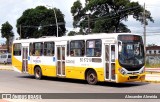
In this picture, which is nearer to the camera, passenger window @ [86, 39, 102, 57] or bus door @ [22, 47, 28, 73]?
passenger window @ [86, 39, 102, 57]

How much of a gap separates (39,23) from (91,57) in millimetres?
66524

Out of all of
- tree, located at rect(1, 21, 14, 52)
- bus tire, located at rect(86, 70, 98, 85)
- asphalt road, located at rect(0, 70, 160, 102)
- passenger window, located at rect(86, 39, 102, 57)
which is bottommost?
asphalt road, located at rect(0, 70, 160, 102)

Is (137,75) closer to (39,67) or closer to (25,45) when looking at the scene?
(39,67)

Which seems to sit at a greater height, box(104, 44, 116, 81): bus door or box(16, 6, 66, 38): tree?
box(16, 6, 66, 38): tree

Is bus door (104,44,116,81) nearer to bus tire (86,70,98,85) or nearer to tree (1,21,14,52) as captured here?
bus tire (86,70,98,85)

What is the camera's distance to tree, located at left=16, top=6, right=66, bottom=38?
83.8 meters

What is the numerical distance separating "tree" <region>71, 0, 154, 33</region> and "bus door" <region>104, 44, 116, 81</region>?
50076mm

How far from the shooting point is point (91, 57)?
20453 millimetres

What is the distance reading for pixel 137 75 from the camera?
19375 millimetres

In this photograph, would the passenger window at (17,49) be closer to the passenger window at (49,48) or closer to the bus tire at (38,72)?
the bus tire at (38,72)

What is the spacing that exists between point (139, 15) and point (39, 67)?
5111 centimetres

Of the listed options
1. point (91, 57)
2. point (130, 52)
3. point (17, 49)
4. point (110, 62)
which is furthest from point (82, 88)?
point (17, 49)

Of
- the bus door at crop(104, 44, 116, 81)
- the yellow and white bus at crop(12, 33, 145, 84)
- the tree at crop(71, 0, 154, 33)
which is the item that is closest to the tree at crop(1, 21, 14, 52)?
the tree at crop(71, 0, 154, 33)

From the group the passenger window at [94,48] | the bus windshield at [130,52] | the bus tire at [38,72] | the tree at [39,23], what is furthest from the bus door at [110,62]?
the tree at [39,23]
